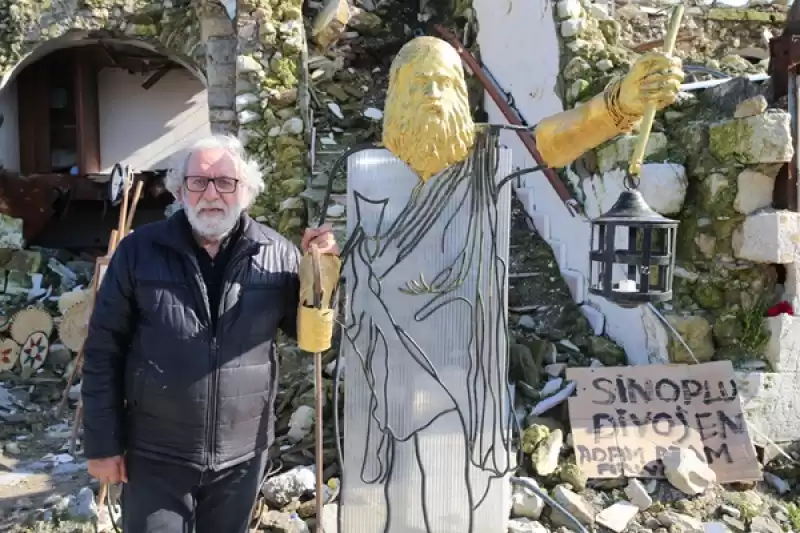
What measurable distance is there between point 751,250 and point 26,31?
6865 mm

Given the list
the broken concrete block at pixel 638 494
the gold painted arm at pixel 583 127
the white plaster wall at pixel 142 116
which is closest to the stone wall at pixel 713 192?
the broken concrete block at pixel 638 494

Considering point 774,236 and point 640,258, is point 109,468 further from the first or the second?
point 774,236

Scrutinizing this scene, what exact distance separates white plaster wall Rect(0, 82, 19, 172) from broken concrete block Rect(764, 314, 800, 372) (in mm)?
9267

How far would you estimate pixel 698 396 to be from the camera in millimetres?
3582

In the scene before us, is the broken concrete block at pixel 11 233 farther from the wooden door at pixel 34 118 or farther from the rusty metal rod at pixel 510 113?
the rusty metal rod at pixel 510 113

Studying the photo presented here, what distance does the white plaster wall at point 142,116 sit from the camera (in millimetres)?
9797

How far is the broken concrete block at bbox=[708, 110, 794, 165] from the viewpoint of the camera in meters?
3.66

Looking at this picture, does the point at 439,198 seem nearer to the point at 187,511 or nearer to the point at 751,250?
the point at 187,511

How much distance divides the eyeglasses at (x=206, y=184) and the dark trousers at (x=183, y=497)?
79cm

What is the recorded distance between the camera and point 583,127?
2.07 m

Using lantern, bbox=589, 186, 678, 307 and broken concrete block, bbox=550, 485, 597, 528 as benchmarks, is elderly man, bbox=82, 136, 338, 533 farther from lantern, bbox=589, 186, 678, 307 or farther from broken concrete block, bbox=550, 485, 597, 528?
broken concrete block, bbox=550, 485, 597, 528

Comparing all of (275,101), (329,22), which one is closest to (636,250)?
(275,101)

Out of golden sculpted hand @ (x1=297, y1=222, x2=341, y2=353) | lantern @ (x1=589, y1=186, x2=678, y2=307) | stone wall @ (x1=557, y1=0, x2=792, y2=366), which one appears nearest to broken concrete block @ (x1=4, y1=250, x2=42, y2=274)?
stone wall @ (x1=557, y1=0, x2=792, y2=366)

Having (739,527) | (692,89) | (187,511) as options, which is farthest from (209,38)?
(739,527)
